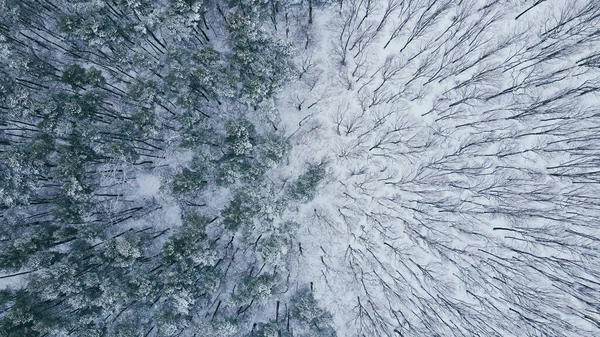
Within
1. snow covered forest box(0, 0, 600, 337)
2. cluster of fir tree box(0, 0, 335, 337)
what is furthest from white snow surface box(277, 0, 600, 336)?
cluster of fir tree box(0, 0, 335, 337)

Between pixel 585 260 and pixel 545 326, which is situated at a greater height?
pixel 585 260

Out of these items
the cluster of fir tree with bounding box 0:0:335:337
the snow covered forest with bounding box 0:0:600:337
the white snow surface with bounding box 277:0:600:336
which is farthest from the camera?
the white snow surface with bounding box 277:0:600:336

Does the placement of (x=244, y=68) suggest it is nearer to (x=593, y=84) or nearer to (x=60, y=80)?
(x=60, y=80)

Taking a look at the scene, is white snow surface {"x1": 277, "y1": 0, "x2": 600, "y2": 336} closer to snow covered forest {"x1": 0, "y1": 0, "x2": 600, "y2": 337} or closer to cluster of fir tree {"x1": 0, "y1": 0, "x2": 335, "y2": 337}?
snow covered forest {"x1": 0, "y1": 0, "x2": 600, "y2": 337}

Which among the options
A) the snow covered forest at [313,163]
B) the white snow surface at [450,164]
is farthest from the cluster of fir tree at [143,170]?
the white snow surface at [450,164]

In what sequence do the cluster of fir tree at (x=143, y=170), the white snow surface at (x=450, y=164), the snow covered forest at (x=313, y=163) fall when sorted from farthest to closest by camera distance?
1. the white snow surface at (x=450, y=164)
2. the snow covered forest at (x=313, y=163)
3. the cluster of fir tree at (x=143, y=170)

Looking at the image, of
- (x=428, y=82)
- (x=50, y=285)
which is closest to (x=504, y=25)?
(x=428, y=82)

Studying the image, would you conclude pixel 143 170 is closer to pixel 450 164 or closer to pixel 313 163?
pixel 313 163

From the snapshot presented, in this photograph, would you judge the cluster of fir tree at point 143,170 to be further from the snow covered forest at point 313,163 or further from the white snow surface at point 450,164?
the white snow surface at point 450,164

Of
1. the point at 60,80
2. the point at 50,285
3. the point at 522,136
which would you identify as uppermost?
the point at 60,80
